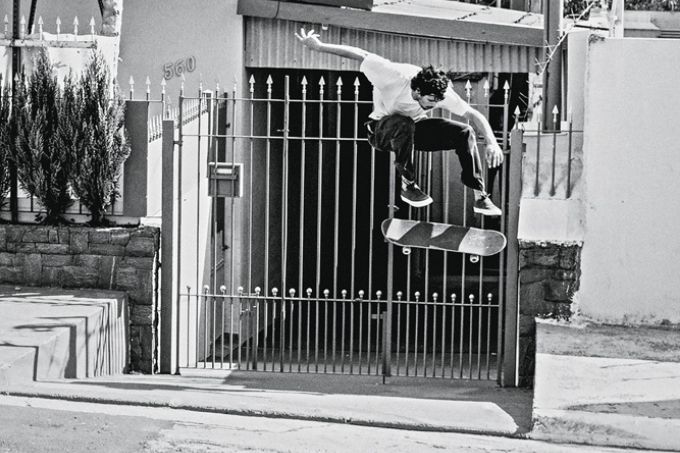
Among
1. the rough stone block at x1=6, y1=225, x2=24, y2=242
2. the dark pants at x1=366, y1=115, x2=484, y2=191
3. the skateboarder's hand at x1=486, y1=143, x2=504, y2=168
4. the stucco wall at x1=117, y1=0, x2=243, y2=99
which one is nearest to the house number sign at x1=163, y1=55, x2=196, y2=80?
the stucco wall at x1=117, y1=0, x2=243, y2=99

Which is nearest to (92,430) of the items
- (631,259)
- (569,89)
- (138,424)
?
(138,424)

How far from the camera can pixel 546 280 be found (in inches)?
372

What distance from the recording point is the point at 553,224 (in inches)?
374

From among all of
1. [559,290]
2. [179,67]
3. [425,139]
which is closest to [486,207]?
[425,139]

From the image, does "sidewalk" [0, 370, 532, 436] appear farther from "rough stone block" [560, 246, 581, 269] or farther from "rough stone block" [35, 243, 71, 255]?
"rough stone block" [35, 243, 71, 255]

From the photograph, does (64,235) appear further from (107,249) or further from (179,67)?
(179,67)

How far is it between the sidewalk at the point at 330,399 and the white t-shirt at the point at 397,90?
225 centimetres

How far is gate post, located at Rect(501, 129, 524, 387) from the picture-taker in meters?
9.61

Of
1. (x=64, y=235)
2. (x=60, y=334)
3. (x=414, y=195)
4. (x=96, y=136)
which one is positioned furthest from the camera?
(x=64, y=235)

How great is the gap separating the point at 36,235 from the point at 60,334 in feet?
5.94

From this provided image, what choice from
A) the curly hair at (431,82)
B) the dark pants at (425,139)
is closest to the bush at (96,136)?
the dark pants at (425,139)

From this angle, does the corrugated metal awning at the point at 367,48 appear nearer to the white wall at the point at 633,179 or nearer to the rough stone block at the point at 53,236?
the rough stone block at the point at 53,236

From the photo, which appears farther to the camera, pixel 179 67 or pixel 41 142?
pixel 179 67

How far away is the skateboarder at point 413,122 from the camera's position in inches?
359
